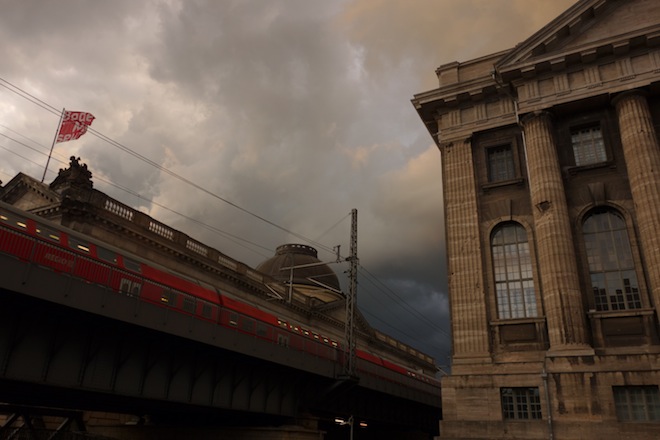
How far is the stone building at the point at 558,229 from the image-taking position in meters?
25.0

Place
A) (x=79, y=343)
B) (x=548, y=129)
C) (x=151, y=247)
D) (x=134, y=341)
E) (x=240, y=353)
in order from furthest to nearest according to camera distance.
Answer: (x=151, y=247)
(x=548, y=129)
(x=240, y=353)
(x=134, y=341)
(x=79, y=343)

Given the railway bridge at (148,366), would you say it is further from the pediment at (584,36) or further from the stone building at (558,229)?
the pediment at (584,36)

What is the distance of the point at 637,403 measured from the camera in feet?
78.3

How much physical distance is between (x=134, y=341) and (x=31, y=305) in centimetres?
511

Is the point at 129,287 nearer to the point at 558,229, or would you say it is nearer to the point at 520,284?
the point at 520,284

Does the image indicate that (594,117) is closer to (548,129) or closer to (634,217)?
(548,129)

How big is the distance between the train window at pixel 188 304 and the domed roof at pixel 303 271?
47.8 meters

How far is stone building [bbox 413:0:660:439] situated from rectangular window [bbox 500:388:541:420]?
0.18 ft

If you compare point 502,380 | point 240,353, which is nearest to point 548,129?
point 502,380

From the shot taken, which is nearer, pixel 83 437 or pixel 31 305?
pixel 31 305

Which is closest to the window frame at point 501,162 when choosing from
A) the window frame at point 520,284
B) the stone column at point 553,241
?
the stone column at point 553,241

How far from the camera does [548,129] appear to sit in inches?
1221

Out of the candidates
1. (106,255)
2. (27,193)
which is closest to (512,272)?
(106,255)

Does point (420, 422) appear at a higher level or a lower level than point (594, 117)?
lower
